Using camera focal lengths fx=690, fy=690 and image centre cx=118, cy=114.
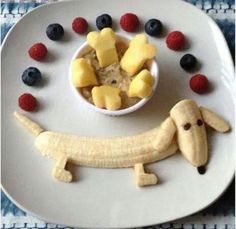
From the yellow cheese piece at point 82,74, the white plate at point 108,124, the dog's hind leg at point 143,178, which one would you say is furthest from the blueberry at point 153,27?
the dog's hind leg at point 143,178

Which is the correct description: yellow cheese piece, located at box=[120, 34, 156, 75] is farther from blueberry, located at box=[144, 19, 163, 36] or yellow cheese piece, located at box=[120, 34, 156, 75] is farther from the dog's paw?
the dog's paw

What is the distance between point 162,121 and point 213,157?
0.32ft

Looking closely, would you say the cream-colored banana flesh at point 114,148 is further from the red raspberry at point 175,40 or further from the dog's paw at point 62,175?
the red raspberry at point 175,40

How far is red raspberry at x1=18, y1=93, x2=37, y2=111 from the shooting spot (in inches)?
42.8

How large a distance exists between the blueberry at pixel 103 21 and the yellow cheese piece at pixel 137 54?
89 mm

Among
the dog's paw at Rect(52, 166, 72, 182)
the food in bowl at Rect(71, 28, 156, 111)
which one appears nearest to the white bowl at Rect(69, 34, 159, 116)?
the food in bowl at Rect(71, 28, 156, 111)

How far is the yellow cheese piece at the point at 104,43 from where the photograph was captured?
1.06m

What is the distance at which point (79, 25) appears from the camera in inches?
44.8

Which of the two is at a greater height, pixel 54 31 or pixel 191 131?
pixel 54 31

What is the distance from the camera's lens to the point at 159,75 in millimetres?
1119

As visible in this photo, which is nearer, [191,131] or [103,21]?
[191,131]

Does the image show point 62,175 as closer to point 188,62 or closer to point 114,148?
point 114,148

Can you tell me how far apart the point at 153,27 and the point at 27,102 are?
0.79 feet

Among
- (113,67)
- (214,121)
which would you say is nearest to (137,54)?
(113,67)
